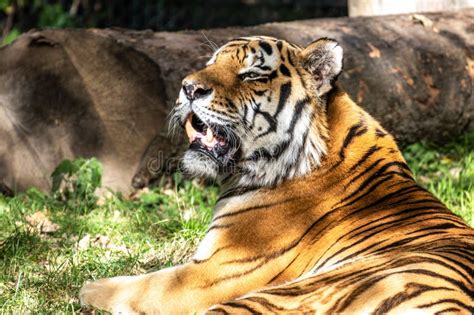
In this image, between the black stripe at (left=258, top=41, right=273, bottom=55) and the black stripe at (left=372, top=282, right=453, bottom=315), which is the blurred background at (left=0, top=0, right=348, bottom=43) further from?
the black stripe at (left=372, top=282, right=453, bottom=315)

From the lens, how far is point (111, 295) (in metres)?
3.94

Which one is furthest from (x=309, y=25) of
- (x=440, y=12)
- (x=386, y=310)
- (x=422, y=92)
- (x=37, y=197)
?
(x=386, y=310)

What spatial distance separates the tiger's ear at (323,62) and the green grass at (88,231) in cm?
131

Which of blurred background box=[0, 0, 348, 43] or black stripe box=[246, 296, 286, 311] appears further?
blurred background box=[0, 0, 348, 43]

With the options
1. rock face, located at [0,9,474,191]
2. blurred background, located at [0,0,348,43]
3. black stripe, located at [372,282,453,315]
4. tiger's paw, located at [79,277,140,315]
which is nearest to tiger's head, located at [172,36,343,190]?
tiger's paw, located at [79,277,140,315]

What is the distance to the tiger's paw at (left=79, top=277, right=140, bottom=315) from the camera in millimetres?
3873

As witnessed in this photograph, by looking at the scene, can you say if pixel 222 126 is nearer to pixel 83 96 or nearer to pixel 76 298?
pixel 76 298

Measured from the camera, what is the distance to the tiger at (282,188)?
3.77 m

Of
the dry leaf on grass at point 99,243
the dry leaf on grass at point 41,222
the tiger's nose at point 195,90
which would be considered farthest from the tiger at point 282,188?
the dry leaf on grass at point 41,222

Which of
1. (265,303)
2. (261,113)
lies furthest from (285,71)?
(265,303)

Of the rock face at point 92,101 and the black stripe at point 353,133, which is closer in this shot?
the black stripe at point 353,133

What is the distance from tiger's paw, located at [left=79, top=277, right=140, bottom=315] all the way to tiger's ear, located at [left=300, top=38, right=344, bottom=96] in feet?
3.94

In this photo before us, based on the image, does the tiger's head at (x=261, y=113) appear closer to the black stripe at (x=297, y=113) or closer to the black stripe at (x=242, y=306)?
the black stripe at (x=297, y=113)

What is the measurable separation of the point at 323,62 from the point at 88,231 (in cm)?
193
